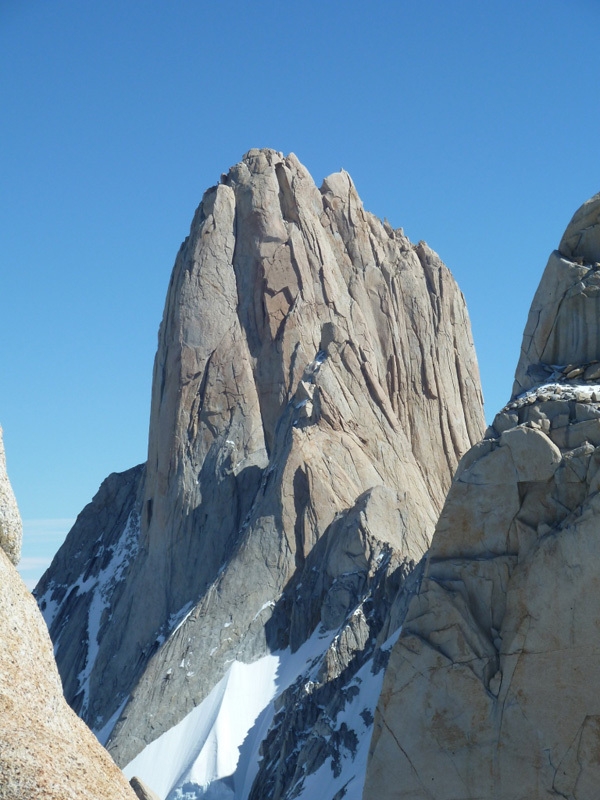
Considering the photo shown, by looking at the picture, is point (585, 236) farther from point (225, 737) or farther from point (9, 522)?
point (225, 737)

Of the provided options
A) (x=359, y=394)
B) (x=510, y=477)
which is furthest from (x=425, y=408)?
(x=510, y=477)

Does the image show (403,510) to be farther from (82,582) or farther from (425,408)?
(82,582)

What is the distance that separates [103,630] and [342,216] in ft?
106

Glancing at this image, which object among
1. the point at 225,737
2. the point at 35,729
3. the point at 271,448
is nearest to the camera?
the point at 35,729

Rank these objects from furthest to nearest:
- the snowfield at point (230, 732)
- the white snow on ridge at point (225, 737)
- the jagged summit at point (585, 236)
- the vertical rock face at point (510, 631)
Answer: the white snow on ridge at point (225, 737) < the snowfield at point (230, 732) < the jagged summit at point (585, 236) < the vertical rock face at point (510, 631)

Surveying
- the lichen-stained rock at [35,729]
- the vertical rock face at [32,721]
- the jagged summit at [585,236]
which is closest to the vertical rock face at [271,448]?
the jagged summit at [585,236]

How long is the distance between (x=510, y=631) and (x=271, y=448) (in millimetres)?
47438

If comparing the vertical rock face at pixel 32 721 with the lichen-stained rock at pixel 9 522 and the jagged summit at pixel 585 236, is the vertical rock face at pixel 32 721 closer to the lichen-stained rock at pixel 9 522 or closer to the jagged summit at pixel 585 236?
the lichen-stained rock at pixel 9 522

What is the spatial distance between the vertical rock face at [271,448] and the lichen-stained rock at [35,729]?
149 feet

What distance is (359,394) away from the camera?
70.3 meters

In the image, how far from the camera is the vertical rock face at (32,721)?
7312mm

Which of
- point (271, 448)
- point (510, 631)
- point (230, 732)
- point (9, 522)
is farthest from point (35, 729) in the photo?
point (271, 448)

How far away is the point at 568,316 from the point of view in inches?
1044

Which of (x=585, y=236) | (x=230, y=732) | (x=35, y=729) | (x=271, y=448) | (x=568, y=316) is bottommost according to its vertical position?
(x=230, y=732)
